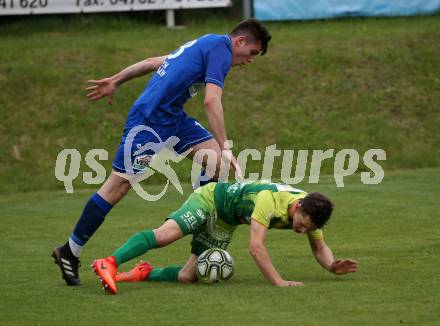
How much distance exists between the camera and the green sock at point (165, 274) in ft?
27.5

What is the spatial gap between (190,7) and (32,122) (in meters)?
4.59

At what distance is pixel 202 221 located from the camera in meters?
8.05

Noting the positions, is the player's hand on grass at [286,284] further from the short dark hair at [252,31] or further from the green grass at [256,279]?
the short dark hair at [252,31]

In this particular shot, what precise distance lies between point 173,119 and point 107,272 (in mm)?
1436

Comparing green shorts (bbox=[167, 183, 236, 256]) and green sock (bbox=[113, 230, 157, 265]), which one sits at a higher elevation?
green shorts (bbox=[167, 183, 236, 256])

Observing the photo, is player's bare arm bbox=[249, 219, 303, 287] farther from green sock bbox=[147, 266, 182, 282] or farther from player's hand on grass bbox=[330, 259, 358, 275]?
green sock bbox=[147, 266, 182, 282]

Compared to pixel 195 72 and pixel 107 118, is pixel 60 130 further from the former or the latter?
pixel 195 72

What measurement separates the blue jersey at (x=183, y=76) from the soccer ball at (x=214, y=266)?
108 centimetres

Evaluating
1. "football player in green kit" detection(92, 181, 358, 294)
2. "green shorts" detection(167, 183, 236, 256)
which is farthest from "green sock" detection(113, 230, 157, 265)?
"green shorts" detection(167, 183, 236, 256)

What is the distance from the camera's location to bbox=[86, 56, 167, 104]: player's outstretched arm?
9.04m

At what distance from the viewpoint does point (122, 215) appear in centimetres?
1288

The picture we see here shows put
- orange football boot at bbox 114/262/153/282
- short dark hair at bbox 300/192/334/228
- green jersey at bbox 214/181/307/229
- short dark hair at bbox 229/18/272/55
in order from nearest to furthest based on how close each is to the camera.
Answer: short dark hair at bbox 300/192/334/228
green jersey at bbox 214/181/307/229
orange football boot at bbox 114/262/153/282
short dark hair at bbox 229/18/272/55

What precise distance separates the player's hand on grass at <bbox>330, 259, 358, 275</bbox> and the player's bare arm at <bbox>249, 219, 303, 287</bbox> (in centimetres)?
31

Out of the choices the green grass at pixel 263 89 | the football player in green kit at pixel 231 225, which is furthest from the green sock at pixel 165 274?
the green grass at pixel 263 89
